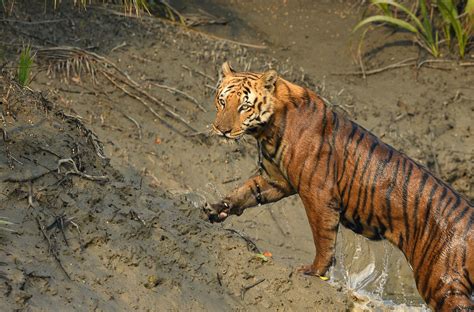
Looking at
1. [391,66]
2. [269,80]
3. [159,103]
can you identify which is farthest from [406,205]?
[391,66]

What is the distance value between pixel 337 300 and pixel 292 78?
4553mm

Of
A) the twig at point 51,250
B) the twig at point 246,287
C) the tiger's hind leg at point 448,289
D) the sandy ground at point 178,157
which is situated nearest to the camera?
the twig at point 51,250

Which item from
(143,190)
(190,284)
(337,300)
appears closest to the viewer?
(190,284)

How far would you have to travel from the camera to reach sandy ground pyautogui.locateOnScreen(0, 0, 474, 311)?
216 inches

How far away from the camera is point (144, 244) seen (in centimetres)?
576

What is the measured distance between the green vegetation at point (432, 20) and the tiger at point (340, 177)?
4232 mm

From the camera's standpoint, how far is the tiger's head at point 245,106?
634 centimetres

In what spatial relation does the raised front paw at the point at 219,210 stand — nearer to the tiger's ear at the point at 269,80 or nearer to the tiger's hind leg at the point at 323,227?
the tiger's hind leg at the point at 323,227

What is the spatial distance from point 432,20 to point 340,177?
5486 mm

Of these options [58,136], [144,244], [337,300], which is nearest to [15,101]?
[58,136]

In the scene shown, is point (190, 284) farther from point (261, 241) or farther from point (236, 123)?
point (261, 241)

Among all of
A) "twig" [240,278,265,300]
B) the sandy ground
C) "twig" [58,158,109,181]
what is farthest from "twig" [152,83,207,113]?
"twig" [240,278,265,300]

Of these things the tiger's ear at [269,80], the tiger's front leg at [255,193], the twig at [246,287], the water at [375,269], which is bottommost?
the water at [375,269]

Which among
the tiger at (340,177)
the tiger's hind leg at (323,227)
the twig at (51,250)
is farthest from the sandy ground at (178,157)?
the tiger at (340,177)
